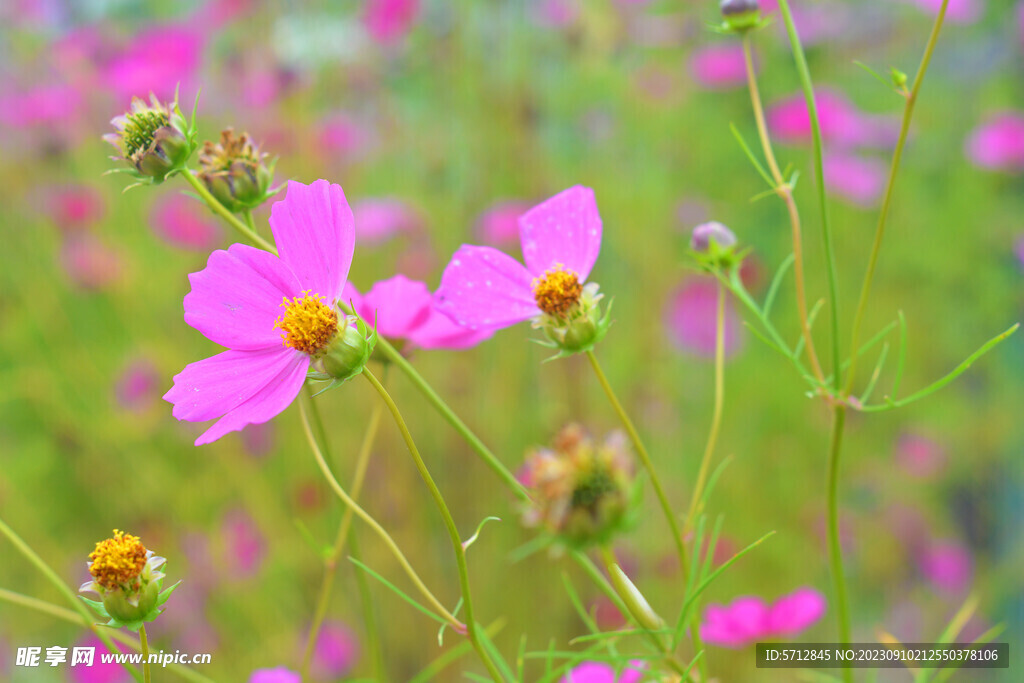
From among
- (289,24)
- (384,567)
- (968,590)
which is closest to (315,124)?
(289,24)

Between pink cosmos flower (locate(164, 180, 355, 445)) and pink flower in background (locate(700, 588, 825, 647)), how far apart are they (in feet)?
0.82

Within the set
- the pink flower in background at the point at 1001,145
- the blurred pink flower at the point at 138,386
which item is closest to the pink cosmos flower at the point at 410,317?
the blurred pink flower at the point at 138,386

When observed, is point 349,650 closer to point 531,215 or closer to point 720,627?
point 720,627

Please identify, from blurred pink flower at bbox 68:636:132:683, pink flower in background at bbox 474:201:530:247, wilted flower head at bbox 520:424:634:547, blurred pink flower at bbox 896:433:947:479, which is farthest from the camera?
blurred pink flower at bbox 896:433:947:479

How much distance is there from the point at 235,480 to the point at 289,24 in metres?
0.69

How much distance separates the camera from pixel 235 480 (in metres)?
0.93

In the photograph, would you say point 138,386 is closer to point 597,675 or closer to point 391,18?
point 391,18

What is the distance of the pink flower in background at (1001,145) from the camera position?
108 centimetres

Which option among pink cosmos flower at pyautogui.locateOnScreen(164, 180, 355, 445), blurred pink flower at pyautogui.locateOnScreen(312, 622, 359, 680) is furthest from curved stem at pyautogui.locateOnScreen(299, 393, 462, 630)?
blurred pink flower at pyautogui.locateOnScreen(312, 622, 359, 680)

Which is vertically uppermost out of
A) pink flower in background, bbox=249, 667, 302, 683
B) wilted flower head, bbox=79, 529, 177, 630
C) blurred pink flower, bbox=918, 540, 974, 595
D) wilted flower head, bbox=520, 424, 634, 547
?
wilted flower head, bbox=520, 424, 634, 547

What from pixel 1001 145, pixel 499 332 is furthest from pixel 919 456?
pixel 499 332

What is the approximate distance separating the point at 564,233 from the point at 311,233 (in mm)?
104

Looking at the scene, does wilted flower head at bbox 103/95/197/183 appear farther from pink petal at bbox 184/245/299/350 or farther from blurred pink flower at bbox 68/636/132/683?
blurred pink flower at bbox 68/636/132/683

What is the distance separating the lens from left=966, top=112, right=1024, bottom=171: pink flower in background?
3.53 feet
